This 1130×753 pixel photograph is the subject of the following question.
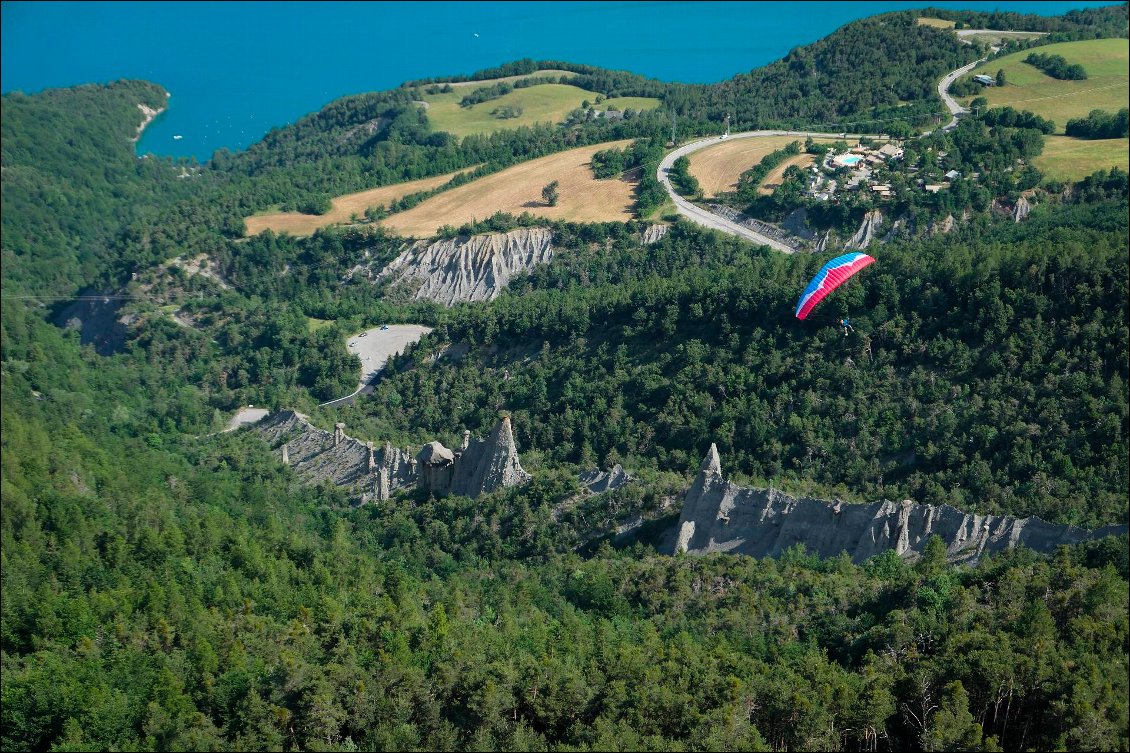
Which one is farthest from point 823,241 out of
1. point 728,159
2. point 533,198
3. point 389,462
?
point 389,462

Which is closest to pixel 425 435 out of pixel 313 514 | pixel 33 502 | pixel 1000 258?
pixel 313 514

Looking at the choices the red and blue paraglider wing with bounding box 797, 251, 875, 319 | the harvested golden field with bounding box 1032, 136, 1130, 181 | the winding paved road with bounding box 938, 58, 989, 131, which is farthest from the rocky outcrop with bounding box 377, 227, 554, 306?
the red and blue paraglider wing with bounding box 797, 251, 875, 319

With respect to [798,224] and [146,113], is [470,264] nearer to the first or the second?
[798,224]

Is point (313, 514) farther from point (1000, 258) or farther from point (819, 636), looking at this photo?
point (1000, 258)

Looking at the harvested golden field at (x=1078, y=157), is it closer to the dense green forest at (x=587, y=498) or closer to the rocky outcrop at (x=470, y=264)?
the dense green forest at (x=587, y=498)

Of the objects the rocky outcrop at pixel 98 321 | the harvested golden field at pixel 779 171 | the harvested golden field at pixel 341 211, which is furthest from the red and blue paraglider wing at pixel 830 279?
the harvested golden field at pixel 341 211

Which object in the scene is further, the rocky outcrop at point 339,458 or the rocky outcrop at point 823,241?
the rocky outcrop at point 823,241
